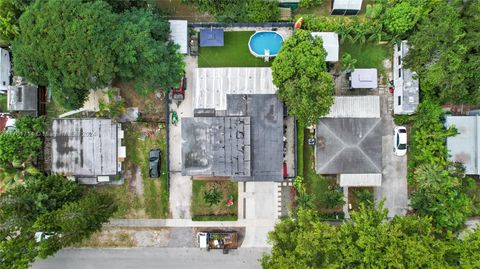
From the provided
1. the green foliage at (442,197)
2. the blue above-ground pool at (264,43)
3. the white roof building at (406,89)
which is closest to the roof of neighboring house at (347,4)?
the white roof building at (406,89)

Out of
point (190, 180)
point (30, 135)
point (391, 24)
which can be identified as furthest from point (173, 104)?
point (391, 24)

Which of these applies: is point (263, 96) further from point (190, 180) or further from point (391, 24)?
point (391, 24)

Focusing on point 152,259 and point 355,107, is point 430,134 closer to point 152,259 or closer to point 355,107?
point 355,107

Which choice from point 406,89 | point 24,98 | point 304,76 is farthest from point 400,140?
point 24,98

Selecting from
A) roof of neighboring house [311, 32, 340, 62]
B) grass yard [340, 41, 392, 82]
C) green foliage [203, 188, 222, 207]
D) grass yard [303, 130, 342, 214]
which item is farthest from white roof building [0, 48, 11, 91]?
grass yard [340, 41, 392, 82]

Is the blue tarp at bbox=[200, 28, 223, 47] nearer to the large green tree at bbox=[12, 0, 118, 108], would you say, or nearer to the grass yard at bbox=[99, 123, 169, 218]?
the large green tree at bbox=[12, 0, 118, 108]
